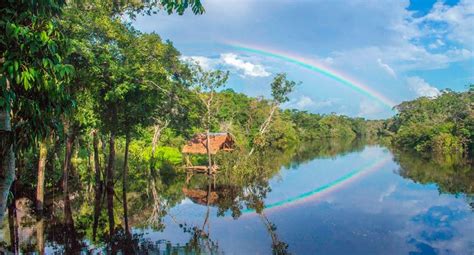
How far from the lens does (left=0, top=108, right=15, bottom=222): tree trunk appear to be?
4.11 m

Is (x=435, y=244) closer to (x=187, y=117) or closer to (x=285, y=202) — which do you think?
(x=285, y=202)

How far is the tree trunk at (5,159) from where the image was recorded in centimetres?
411

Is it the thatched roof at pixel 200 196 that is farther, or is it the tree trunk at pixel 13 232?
the thatched roof at pixel 200 196

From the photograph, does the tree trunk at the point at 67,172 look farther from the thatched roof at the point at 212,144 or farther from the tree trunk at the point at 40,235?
the thatched roof at the point at 212,144

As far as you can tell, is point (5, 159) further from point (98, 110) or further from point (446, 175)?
point (446, 175)

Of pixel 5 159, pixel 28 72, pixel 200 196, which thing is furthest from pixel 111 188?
pixel 28 72

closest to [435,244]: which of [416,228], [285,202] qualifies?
[416,228]

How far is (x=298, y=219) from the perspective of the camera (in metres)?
15.4

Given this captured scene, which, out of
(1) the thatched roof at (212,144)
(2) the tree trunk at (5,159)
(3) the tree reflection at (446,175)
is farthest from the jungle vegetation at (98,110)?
(3) the tree reflection at (446,175)

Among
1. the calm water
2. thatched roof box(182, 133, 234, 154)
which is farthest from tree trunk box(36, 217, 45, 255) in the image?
thatched roof box(182, 133, 234, 154)

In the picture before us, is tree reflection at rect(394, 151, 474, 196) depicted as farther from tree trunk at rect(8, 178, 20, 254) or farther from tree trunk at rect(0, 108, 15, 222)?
tree trunk at rect(0, 108, 15, 222)

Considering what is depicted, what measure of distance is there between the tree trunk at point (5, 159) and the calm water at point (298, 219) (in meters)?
6.69

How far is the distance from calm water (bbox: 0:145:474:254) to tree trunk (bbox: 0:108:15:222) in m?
6.69

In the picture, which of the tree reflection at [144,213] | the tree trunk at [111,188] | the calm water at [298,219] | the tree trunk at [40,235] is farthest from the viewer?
the tree trunk at [111,188]
